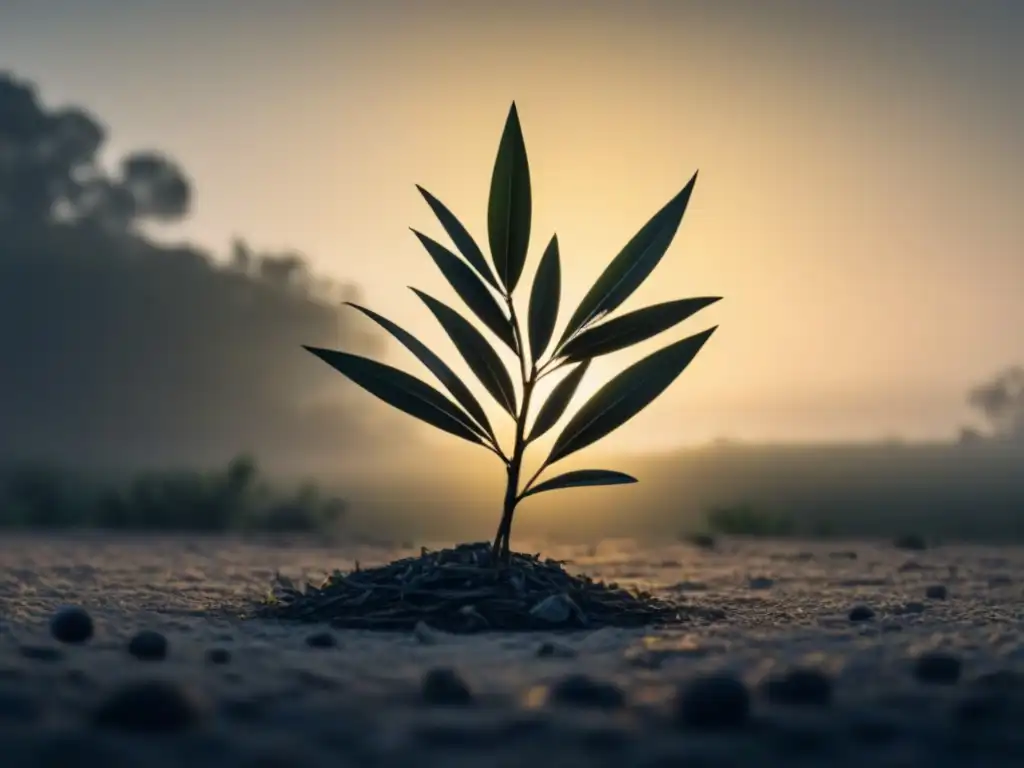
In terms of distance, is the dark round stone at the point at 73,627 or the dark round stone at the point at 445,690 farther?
the dark round stone at the point at 73,627

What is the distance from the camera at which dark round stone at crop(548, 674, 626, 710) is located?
221cm

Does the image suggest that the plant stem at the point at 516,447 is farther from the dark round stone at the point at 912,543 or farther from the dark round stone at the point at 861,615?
the dark round stone at the point at 912,543

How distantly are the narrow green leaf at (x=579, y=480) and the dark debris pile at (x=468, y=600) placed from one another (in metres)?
0.33

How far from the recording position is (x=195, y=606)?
4227 mm

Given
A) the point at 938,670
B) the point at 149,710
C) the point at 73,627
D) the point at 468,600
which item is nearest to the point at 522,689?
the point at 149,710

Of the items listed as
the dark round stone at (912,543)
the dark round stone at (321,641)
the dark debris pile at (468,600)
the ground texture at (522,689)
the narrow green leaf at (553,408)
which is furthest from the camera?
the dark round stone at (912,543)

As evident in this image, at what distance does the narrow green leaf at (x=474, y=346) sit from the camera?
3930 mm

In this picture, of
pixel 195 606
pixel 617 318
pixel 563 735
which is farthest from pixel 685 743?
pixel 195 606

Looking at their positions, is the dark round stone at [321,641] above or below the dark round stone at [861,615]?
below

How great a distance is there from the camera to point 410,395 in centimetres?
392

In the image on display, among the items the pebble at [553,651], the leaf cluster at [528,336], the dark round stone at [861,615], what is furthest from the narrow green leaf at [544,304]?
the dark round stone at [861,615]

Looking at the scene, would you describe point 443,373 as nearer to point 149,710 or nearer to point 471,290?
point 471,290

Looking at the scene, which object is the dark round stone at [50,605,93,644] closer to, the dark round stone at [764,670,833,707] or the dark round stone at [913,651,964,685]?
the dark round stone at [764,670,833,707]

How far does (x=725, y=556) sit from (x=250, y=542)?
3.89 metres
